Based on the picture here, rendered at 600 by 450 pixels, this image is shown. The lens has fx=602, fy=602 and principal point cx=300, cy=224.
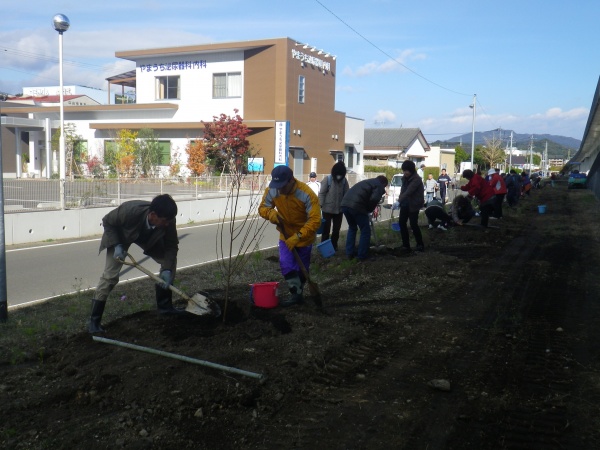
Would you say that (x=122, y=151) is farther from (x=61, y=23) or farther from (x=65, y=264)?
(x=65, y=264)

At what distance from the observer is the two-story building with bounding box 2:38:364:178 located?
35.5 metres

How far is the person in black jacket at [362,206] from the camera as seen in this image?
10391 mm

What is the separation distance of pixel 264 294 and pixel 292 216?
96 cm

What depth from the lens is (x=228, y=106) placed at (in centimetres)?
3712

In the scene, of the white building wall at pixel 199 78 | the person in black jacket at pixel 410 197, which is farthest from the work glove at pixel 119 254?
the white building wall at pixel 199 78

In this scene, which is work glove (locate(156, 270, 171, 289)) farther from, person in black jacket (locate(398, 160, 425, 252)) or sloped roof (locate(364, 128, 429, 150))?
sloped roof (locate(364, 128, 429, 150))

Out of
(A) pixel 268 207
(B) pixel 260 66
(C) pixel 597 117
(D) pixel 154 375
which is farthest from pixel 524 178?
(D) pixel 154 375

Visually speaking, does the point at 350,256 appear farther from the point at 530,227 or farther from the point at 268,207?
the point at 530,227

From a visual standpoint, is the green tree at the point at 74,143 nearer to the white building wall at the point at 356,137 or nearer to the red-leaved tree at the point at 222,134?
the red-leaved tree at the point at 222,134

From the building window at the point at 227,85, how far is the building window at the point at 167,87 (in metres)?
3.11

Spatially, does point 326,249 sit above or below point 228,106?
below

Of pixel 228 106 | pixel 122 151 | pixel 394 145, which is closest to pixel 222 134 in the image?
pixel 228 106

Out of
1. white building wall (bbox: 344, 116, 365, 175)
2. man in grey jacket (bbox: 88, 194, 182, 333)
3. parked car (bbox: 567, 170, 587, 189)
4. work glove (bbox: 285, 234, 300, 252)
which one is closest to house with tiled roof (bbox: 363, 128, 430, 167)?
white building wall (bbox: 344, 116, 365, 175)

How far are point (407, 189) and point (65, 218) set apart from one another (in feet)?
30.4
